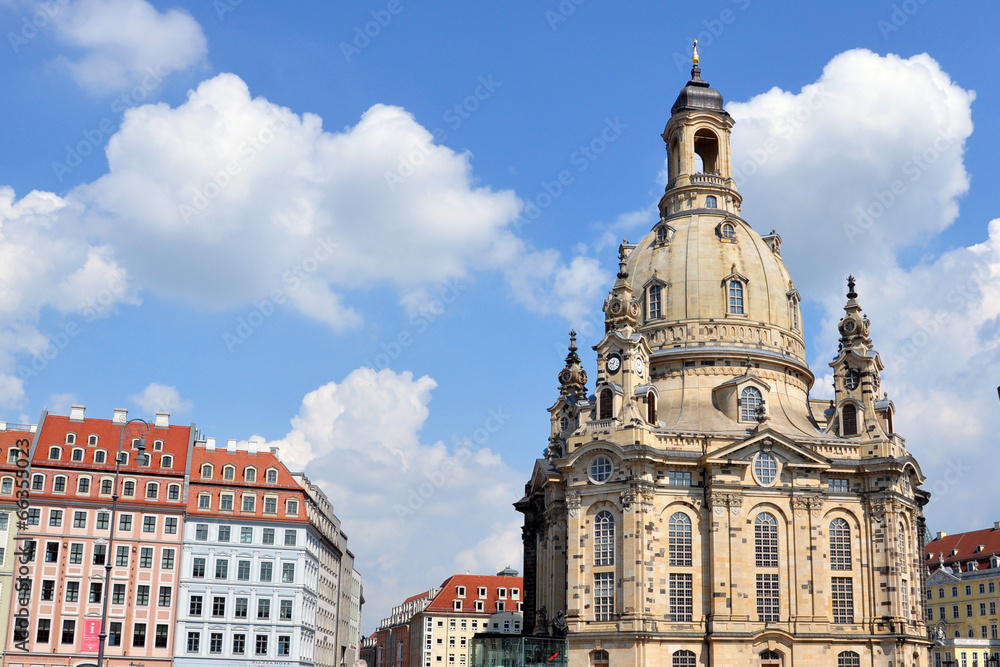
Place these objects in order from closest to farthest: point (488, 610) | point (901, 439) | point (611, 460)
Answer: point (611, 460) → point (901, 439) → point (488, 610)

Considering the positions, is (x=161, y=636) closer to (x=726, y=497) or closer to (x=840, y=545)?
(x=726, y=497)

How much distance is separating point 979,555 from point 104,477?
98106mm

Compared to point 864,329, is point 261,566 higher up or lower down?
lower down

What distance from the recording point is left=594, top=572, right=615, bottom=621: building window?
7506cm

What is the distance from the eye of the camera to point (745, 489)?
77.2 m

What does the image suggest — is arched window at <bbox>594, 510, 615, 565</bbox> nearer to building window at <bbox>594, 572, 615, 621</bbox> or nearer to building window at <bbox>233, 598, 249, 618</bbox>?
building window at <bbox>594, 572, 615, 621</bbox>

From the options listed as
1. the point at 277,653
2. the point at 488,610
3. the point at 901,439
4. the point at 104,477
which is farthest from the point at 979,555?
the point at 104,477

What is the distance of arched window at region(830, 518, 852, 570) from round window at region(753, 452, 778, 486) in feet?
18.4

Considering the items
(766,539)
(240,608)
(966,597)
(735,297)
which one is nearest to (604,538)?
(766,539)

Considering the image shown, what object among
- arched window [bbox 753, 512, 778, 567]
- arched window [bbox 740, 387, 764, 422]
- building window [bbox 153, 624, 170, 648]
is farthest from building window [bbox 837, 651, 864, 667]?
building window [bbox 153, 624, 170, 648]

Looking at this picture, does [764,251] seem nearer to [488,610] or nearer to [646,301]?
[646,301]

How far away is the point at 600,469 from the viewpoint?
255 ft

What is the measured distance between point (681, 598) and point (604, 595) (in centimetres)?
539

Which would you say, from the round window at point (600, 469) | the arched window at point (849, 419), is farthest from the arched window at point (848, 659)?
the round window at point (600, 469)
